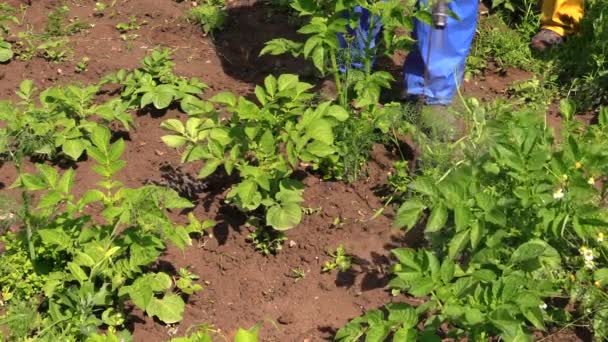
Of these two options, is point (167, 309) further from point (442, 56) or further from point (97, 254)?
point (442, 56)

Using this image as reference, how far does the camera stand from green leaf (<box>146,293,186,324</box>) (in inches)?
125

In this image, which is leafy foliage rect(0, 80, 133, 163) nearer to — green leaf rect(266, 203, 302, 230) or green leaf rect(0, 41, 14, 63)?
green leaf rect(0, 41, 14, 63)

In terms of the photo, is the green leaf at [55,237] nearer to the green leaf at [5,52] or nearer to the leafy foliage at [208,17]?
the green leaf at [5,52]

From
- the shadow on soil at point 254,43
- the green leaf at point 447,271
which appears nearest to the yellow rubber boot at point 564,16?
the shadow on soil at point 254,43

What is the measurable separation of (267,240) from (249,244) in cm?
9

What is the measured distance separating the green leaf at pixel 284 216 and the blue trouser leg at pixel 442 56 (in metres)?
1.06

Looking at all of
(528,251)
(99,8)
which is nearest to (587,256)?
(528,251)

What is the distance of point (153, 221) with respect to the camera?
3016 mm

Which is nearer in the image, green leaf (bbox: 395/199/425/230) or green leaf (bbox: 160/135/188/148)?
green leaf (bbox: 395/199/425/230)

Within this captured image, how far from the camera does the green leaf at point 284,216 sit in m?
3.39

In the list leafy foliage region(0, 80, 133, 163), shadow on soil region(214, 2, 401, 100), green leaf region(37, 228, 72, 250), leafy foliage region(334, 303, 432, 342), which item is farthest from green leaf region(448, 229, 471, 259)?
leafy foliage region(0, 80, 133, 163)

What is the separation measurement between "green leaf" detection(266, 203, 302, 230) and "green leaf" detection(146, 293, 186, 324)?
1.68 ft

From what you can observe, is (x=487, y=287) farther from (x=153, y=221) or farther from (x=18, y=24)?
(x=18, y=24)

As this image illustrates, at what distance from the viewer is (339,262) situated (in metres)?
3.47
